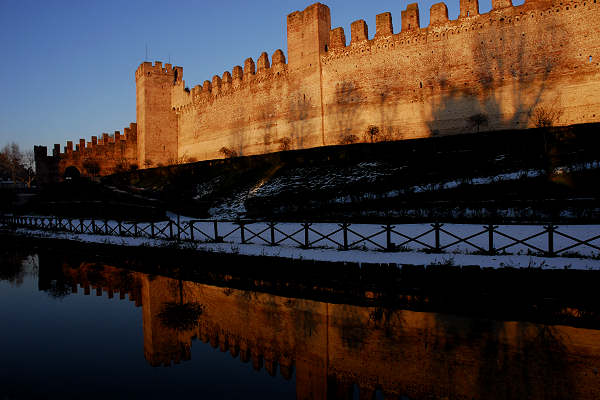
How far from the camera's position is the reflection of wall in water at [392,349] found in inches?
167

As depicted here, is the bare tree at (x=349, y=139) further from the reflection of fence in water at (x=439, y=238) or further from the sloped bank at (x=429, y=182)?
the reflection of fence in water at (x=439, y=238)

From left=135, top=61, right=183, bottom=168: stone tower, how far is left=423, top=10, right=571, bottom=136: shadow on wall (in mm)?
23385

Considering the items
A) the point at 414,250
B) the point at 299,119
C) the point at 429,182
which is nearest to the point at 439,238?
the point at 414,250

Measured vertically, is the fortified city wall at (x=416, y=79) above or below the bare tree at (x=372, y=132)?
above

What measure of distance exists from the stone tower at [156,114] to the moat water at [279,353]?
29215 millimetres

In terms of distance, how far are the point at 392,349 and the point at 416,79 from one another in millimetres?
17751

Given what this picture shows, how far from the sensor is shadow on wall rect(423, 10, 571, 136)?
1719 cm

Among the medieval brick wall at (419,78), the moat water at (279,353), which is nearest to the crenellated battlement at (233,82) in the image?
the medieval brick wall at (419,78)

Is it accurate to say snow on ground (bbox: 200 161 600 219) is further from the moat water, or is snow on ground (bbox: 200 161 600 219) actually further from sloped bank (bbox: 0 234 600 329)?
the moat water

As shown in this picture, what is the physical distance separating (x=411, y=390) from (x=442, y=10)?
19552 millimetres

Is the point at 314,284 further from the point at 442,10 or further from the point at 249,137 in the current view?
the point at 249,137

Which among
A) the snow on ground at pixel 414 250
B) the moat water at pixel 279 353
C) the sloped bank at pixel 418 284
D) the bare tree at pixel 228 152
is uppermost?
the bare tree at pixel 228 152

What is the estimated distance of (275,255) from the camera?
29.6 ft

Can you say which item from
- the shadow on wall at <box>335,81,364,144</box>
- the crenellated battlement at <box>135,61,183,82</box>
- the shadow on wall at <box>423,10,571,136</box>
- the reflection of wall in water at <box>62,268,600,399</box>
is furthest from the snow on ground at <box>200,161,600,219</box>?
the crenellated battlement at <box>135,61,183,82</box>
